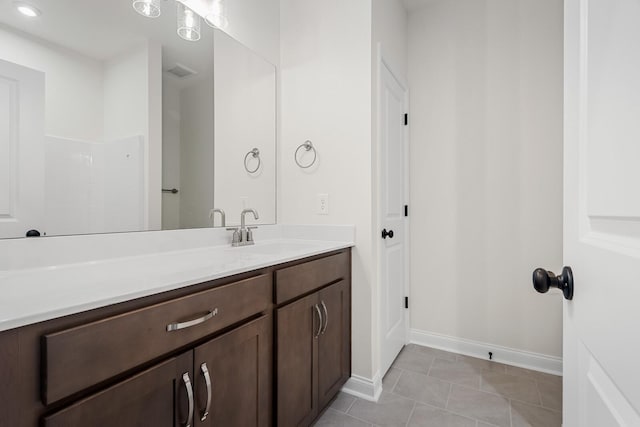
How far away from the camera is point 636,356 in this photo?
0.33 meters

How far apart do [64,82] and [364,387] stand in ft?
6.53

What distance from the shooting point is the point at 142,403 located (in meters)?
0.71

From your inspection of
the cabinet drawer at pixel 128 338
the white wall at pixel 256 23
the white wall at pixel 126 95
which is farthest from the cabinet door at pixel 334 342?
the white wall at pixel 256 23

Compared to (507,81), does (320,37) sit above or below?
above

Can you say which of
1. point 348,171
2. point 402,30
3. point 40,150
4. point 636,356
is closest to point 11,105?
point 40,150

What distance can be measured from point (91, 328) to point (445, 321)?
231 centimetres

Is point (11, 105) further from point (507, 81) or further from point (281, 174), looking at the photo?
point (507, 81)

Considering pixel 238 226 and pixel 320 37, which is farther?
pixel 320 37

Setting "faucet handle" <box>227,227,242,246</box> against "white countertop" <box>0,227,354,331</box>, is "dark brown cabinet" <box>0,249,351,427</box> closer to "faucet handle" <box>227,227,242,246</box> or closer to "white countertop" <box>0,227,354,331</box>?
"white countertop" <box>0,227,354,331</box>

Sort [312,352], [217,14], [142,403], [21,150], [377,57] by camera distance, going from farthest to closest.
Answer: [377,57] → [217,14] → [312,352] → [21,150] → [142,403]

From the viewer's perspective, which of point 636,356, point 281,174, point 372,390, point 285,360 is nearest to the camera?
point 636,356

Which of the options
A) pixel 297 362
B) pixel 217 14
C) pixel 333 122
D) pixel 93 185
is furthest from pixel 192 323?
pixel 217 14

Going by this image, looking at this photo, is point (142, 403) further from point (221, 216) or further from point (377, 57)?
point (377, 57)

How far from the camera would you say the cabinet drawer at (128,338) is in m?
0.57
